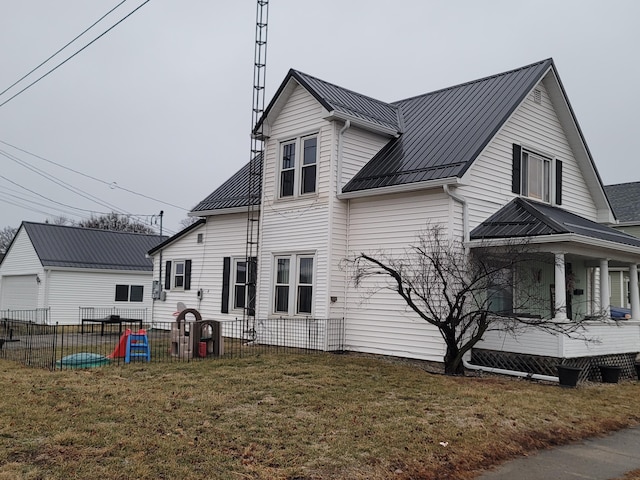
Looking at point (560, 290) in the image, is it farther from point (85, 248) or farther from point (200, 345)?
point (85, 248)

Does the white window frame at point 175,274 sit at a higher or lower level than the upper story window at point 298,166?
lower

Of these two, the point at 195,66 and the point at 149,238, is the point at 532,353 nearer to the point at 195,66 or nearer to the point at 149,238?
A: the point at 195,66

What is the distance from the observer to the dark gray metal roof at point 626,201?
29703mm

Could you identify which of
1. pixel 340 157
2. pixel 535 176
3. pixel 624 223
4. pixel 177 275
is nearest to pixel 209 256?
pixel 177 275

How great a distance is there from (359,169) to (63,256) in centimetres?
2099

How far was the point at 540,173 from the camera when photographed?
16.8 meters

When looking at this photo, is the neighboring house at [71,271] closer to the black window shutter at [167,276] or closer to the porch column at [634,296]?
the black window shutter at [167,276]

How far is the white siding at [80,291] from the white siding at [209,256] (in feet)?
36.1

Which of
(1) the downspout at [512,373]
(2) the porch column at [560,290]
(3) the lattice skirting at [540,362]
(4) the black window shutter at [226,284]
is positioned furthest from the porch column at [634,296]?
(4) the black window shutter at [226,284]

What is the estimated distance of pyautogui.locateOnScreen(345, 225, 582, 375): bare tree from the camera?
12.5 meters

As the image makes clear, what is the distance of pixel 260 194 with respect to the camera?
59.6 ft

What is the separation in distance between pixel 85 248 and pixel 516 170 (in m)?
24.6

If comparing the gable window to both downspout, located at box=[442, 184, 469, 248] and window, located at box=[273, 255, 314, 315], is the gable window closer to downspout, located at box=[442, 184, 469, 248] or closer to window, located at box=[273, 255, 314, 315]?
window, located at box=[273, 255, 314, 315]

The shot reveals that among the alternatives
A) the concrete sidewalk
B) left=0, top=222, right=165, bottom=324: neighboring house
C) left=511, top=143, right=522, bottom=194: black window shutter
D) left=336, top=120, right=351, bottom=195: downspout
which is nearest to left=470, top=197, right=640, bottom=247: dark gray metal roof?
left=511, top=143, right=522, bottom=194: black window shutter
